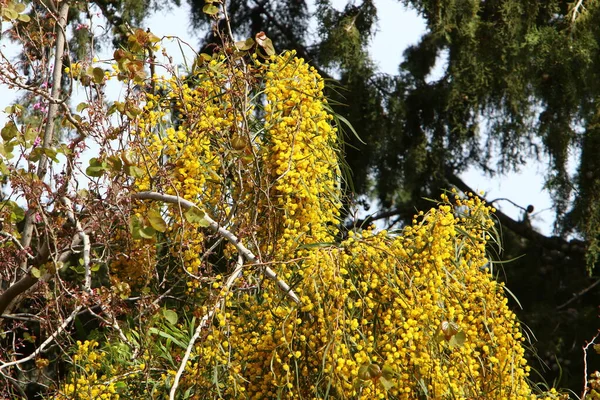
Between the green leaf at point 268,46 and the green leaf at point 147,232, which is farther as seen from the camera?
the green leaf at point 268,46

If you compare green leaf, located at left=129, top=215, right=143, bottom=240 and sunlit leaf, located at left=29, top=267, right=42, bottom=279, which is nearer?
green leaf, located at left=129, top=215, right=143, bottom=240

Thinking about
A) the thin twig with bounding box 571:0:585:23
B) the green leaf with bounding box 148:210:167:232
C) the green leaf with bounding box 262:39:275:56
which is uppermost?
the thin twig with bounding box 571:0:585:23

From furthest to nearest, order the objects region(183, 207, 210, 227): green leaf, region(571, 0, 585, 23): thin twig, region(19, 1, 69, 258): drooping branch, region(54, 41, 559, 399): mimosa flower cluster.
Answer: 1. region(571, 0, 585, 23): thin twig
2. region(19, 1, 69, 258): drooping branch
3. region(54, 41, 559, 399): mimosa flower cluster
4. region(183, 207, 210, 227): green leaf

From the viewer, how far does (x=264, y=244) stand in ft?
10.3

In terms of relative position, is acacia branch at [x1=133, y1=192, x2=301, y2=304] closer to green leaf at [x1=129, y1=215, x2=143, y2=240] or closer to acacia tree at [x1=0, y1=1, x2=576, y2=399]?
acacia tree at [x1=0, y1=1, x2=576, y2=399]

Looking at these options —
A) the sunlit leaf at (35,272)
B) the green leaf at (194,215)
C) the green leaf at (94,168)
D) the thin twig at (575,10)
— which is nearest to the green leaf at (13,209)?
the sunlit leaf at (35,272)

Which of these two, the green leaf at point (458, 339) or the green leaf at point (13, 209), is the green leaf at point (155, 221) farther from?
the green leaf at point (458, 339)

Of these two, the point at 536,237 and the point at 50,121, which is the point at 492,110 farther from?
the point at 50,121

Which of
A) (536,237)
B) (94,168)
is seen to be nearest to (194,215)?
(94,168)

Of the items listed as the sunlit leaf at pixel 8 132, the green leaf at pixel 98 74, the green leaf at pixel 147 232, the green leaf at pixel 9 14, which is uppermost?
the green leaf at pixel 9 14

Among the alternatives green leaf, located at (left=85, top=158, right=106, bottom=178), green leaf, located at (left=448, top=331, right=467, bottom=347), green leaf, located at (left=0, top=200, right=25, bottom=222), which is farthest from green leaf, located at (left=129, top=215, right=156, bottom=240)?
green leaf, located at (left=448, top=331, right=467, bottom=347)

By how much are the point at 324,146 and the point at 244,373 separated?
0.95 metres

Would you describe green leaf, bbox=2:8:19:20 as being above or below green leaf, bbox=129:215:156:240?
above

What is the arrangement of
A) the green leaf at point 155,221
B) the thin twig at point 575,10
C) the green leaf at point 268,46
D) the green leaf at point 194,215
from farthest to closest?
the thin twig at point 575,10 → the green leaf at point 268,46 → the green leaf at point 194,215 → the green leaf at point 155,221
